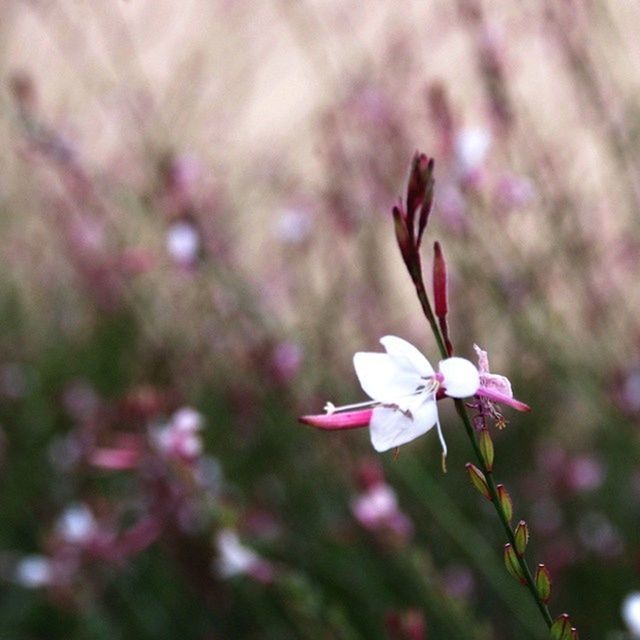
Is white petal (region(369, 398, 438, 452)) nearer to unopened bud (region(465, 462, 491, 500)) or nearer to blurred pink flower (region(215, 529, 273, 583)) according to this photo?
unopened bud (region(465, 462, 491, 500))

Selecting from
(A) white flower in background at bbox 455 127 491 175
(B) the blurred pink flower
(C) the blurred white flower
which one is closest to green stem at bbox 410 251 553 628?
(B) the blurred pink flower

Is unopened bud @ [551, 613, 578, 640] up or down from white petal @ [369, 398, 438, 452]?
down

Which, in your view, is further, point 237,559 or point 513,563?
point 237,559

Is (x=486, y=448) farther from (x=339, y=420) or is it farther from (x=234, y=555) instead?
(x=234, y=555)

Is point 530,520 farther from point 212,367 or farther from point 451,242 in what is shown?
point 212,367

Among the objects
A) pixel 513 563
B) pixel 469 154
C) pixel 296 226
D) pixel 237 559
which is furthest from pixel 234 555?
pixel 296 226

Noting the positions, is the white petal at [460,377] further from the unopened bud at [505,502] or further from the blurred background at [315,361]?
the blurred background at [315,361]

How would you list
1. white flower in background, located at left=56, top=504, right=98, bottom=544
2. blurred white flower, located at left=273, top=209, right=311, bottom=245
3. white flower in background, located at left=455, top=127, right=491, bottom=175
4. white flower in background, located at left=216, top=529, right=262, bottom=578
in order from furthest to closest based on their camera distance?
blurred white flower, located at left=273, top=209, right=311, bottom=245 < white flower in background, located at left=56, top=504, right=98, bottom=544 < white flower in background, located at left=455, top=127, right=491, bottom=175 < white flower in background, located at left=216, top=529, right=262, bottom=578
